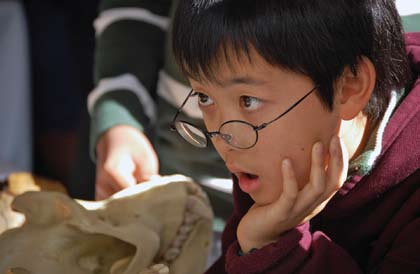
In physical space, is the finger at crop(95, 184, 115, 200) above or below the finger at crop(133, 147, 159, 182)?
below

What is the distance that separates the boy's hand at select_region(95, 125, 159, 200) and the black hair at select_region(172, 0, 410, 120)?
1.07 feet

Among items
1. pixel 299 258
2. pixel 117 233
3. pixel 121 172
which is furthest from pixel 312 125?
pixel 121 172

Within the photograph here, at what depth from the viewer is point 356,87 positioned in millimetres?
881

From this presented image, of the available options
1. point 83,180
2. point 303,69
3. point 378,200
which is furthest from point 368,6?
point 83,180

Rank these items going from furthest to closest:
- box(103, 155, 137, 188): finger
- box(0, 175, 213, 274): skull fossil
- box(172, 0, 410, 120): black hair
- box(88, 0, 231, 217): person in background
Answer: box(88, 0, 231, 217): person in background < box(103, 155, 137, 188): finger < box(0, 175, 213, 274): skull fossil < box(172, 0, 410, 120): black hair

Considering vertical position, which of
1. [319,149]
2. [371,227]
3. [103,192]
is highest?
[319,149]

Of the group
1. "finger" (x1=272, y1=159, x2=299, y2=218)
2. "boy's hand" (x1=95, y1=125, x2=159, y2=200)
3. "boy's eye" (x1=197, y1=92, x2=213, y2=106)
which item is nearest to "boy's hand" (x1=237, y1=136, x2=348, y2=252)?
"finger" (x1=272, y1=159, x2=299, y2=218)

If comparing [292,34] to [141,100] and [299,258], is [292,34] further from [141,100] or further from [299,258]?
[141,100]

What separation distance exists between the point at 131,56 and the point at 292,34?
601 mm

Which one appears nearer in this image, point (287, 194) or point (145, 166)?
point (287, 194)

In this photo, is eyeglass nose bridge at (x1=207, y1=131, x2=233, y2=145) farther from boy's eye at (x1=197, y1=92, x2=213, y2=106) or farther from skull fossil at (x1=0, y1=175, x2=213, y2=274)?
skull fossil at (x1=0, y1=175, x2=213, y2=274)

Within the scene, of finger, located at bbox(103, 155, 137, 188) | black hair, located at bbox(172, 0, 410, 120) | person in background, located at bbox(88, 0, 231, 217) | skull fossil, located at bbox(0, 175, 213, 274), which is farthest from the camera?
person in background, located at bbox(88, 0, 231, 217)

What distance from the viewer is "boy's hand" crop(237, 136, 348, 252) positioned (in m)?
0.87

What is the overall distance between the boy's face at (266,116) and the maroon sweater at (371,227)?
0.21 ft
